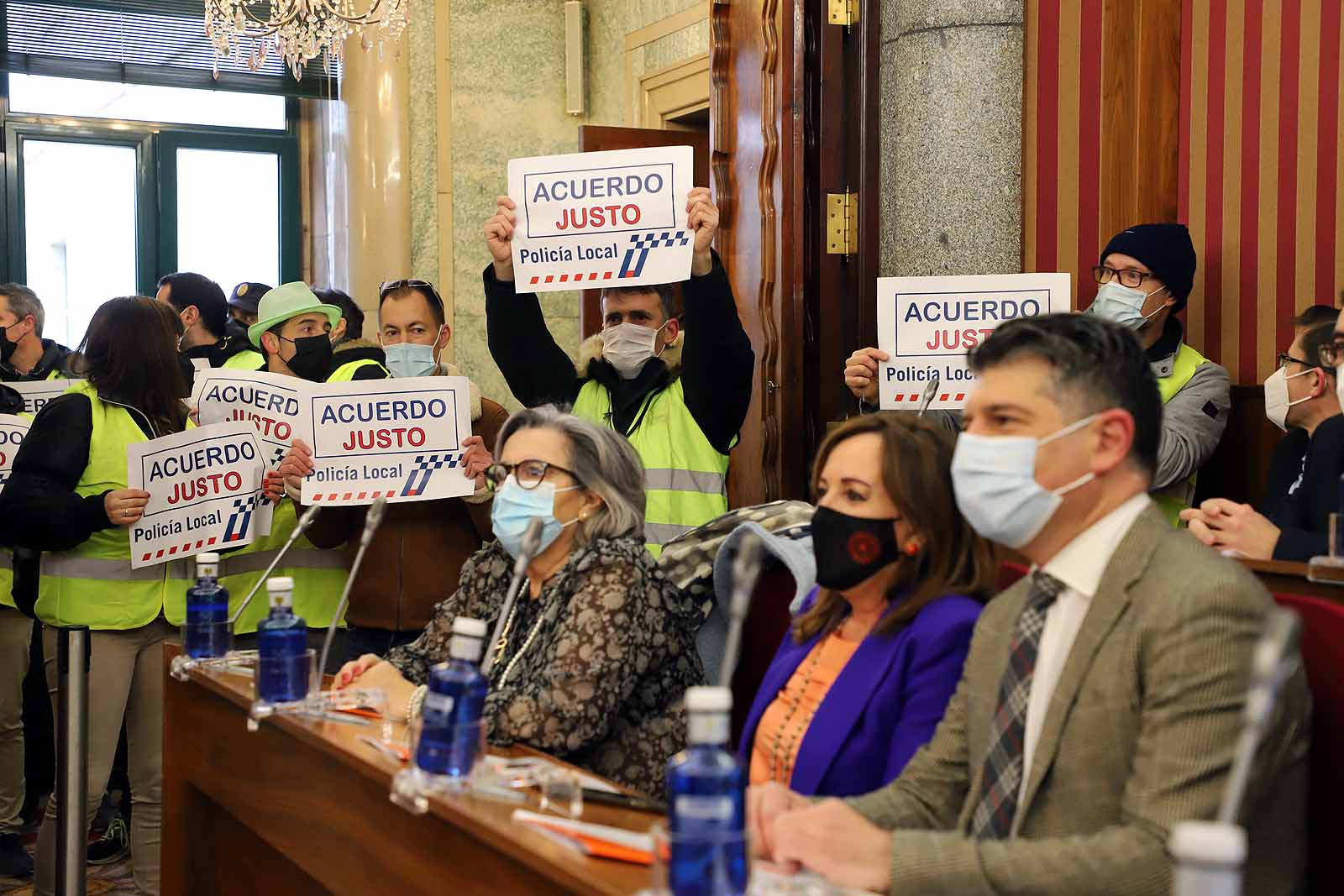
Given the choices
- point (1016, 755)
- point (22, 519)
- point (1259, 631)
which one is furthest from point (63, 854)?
point (1259, 631)

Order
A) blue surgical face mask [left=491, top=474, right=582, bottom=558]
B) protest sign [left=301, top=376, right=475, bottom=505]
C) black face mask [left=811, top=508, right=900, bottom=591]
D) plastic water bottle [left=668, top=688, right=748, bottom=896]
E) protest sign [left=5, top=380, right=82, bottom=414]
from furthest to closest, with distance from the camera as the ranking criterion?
protest sign [left=5, top=380, right=82, bottom=414] → protest sign [left=301, top=376, right=475, bottom=505] → blue surgical face mask [left=491, top=474, right=582, bottom=558] → black face mask [left=811, top=508, right=900, bottom=591] → plastic water bottle [left=668, top=688, right=748, bottom=896]

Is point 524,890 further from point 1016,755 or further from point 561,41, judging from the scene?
point 561,41

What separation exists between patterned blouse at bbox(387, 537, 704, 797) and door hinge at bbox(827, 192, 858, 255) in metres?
2.13

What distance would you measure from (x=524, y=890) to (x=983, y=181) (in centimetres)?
316

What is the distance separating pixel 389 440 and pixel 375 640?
0.50 m

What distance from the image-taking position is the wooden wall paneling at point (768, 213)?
4.80m

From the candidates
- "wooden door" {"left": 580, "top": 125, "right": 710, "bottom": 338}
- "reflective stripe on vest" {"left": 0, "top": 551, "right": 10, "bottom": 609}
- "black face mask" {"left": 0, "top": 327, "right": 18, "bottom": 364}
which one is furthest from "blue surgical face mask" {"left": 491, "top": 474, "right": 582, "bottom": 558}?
"black face mask" {"left": 0, "top": 327, "right": 18, "bottom": 364}

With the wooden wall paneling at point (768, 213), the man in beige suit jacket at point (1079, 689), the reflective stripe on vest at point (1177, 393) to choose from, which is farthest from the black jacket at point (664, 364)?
the man in beige suit jacket at point (1079, 689)

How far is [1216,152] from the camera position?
4156mm

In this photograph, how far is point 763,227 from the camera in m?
4.88

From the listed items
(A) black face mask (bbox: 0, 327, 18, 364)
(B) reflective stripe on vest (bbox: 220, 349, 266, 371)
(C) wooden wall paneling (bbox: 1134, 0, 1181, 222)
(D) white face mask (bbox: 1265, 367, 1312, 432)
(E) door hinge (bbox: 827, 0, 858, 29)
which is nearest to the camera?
(D) white face mask (bbox: 1265, 367, 1312, 432)

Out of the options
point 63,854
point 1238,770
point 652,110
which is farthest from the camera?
point 652,110

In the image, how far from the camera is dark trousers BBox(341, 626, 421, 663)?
3756mm

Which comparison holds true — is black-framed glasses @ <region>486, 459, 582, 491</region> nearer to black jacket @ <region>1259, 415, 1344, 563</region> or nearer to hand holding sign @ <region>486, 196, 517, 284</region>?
hand holding sign @ <region>486, 196, 517, 284</region>
